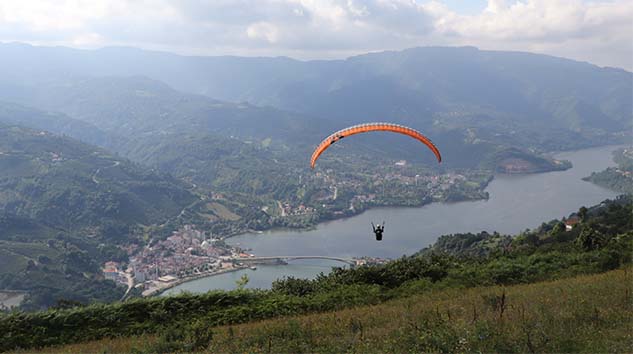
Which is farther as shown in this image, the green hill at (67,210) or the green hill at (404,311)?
the green hill at (67,210)

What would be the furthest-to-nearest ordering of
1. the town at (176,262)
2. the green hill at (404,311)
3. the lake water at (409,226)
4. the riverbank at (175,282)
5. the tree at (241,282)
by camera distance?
the lake water at (409,226)
the town at (176,262)
the riverbank at (175,282)
the tree at (241,282)
the green hill at (404,311)

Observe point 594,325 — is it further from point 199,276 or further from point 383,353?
point 199,276

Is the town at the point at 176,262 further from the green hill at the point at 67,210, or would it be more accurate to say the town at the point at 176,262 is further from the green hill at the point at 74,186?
the green hill at the point at 74,186

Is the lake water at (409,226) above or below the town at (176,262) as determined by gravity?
above

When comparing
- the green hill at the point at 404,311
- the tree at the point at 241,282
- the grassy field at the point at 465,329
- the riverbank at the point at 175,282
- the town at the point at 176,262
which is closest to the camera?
the grassy field at the point at 465,329

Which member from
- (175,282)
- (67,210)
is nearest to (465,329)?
(175,282)

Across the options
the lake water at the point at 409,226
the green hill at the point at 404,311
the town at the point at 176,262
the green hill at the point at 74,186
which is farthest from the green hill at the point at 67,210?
the green hill at the point at 404,311

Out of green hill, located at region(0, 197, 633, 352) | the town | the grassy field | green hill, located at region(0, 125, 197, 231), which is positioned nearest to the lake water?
the town

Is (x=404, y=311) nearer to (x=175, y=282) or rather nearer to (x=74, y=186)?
(x=175, y=282)

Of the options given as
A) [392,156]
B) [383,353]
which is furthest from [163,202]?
[383,353]
